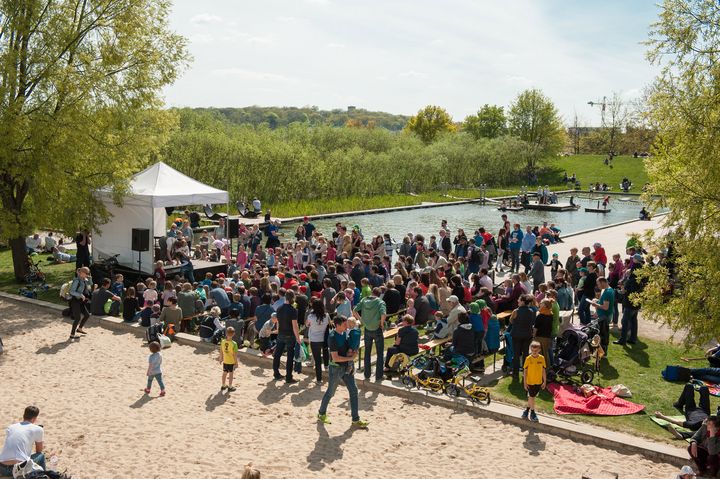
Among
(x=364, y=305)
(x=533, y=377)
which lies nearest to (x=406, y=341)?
(x=364, y=305)

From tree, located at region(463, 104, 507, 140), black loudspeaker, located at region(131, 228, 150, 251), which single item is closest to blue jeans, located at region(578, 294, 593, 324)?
black loudspeaker, located at region(131, 228, 150, 251)

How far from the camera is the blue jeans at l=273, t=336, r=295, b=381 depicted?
1002 cm

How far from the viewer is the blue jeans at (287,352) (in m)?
10.0

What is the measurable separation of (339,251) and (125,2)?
28.9 feet

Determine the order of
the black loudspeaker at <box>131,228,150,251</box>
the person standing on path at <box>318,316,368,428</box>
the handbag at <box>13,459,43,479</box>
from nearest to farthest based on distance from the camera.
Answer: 1. the handbag at <box>13,459,43,479</box>
2. the person standing on path at <box>318,316,368,428</box>
3. the black loudspeaker at <box>131,228,150,251</box>

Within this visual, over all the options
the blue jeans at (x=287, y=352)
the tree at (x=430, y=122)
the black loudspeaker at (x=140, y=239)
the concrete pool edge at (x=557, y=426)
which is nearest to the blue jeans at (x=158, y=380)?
the blue jeans at (x=287, y=352)

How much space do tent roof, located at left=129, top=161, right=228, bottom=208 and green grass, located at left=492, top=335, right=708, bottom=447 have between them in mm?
10508

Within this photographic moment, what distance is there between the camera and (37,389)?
975 centimetres

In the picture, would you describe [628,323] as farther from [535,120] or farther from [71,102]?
[535,120]

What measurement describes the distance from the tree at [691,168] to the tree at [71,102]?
12.9 meters

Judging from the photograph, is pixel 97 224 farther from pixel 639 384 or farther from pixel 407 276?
pixel 639 384

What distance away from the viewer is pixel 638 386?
9828mm

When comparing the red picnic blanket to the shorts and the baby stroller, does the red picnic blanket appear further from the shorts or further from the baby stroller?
the shorts

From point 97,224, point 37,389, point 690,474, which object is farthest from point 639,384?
point 97,224
